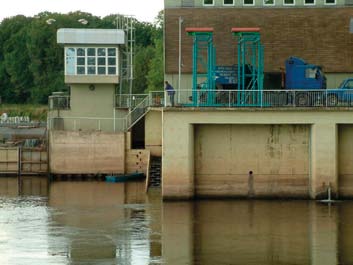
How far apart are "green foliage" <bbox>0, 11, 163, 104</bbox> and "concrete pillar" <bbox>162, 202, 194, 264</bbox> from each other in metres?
76.5

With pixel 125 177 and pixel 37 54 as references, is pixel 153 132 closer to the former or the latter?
pixel 125 177

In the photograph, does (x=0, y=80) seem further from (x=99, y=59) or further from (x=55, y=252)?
(x=55, y=252)

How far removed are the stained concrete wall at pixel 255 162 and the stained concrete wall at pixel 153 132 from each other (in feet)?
50.0

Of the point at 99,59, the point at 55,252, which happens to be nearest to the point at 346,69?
the point at 99,59

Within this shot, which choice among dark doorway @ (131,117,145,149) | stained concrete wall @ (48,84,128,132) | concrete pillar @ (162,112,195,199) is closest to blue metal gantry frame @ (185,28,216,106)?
concrete pillar @ (162,112,195,199)

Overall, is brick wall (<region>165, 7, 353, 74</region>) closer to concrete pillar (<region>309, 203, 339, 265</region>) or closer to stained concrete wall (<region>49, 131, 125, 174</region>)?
stained concrete wall (<region>49, 131, 125, 174</region>)

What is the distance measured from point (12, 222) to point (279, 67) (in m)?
23.1

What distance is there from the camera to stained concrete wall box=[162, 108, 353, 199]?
52.6 meters

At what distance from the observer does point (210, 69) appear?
56344 mm

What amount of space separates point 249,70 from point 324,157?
9397 mm

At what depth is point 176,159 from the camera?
52.5 m

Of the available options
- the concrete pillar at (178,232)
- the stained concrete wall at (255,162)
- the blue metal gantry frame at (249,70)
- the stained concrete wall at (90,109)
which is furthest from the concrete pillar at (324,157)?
the stained concrete wall at (90,109)

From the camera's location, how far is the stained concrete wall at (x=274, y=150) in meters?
52.6

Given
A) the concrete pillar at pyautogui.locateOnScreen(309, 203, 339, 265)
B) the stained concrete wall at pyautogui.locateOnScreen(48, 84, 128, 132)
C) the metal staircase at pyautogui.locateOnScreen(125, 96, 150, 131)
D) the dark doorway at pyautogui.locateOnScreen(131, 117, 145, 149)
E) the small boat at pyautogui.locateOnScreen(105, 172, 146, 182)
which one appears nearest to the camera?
the concrete pillar at pyautogui.locateOnScreen(309, 203, 339, 265)
